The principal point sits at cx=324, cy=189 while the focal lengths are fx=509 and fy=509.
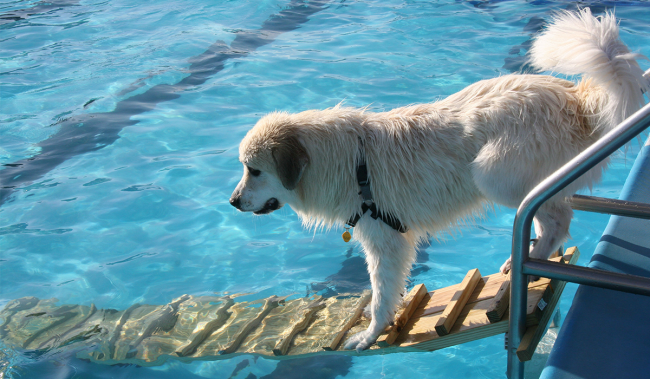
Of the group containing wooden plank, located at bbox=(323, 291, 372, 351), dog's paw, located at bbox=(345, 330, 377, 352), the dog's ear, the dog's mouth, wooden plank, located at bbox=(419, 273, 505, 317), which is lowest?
wooden plank, located at bbox=(323, 291, 372, 351)

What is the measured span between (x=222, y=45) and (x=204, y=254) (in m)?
6.76

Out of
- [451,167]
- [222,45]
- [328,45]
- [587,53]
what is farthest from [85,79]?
[587,53]

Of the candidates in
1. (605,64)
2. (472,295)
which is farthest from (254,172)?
(605,64)

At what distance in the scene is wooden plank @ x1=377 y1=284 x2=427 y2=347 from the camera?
3.44 m

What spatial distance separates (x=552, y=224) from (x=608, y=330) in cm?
98

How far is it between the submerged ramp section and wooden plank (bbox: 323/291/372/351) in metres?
1.71

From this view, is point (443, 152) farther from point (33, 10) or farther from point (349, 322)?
point (33, 10)

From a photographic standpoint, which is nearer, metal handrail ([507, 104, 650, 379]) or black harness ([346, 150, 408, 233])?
metal handrail ([507, 104, 650, 379])

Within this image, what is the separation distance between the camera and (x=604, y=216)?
5.81 meters

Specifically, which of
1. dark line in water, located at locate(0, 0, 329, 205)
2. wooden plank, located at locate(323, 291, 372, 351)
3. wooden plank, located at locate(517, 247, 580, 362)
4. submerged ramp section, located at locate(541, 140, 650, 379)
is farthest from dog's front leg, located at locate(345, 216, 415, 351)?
dark line in water, located at locate(0, 0, 329, 205)

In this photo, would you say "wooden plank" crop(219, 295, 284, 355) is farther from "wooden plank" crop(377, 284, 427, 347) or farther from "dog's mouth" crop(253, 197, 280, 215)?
"wooden plank" crop(377, 284, 427, 347)

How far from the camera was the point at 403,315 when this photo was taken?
144 inches

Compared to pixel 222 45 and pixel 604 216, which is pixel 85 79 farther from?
pixel 604 216

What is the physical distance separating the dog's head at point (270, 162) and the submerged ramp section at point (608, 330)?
6.10 feet
